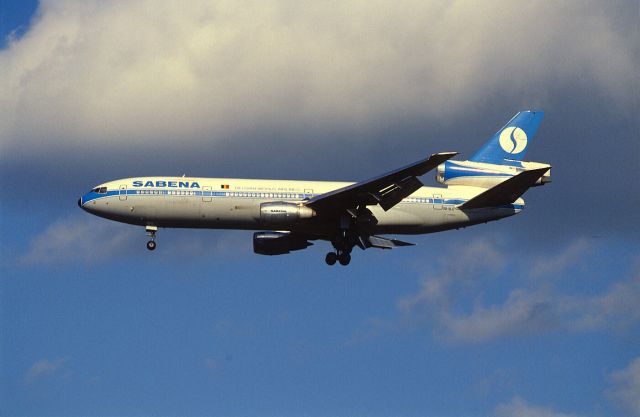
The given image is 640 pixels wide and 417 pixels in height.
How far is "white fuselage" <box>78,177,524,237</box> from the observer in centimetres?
6838

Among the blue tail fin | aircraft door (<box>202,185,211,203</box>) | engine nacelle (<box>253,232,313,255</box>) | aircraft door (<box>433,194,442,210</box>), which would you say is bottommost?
aircraft door (<box>433,194,442,210</box>)

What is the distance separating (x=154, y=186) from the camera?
69.3m

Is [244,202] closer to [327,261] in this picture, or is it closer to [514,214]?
[327,261]

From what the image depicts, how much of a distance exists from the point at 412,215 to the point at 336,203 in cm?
525

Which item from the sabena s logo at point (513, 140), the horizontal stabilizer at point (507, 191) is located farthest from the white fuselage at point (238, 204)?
the sabena s logo at point (513, 140)

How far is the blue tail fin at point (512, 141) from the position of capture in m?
74.4

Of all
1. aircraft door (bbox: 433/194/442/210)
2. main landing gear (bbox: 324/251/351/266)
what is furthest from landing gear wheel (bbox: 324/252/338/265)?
aircraft door (bbox: 433/194/442/210)

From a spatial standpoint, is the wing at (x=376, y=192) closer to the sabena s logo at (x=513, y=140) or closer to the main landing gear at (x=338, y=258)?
the main landing gear at (x=338, y=258)

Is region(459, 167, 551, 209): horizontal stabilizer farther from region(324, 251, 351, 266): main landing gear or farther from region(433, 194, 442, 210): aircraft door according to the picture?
region(324, 251, 351, 266): main landing gear

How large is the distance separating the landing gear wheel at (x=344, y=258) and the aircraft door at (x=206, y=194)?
29.1 feet

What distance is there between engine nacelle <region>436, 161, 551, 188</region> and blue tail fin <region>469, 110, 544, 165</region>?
2.24 feet

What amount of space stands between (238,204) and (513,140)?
18938mm

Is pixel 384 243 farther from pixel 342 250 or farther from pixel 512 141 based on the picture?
pixel 512 141

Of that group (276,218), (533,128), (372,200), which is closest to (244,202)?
(276,218)
